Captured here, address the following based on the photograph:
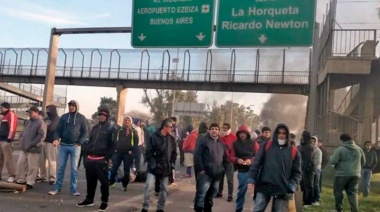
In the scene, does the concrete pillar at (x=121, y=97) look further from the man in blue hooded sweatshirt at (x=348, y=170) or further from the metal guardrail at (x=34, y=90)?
the man in blue hooded sweatshirt at (x=348, y=170)

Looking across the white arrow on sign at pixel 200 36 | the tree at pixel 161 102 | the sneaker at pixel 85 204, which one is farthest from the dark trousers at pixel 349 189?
the tree at pixel 161 102

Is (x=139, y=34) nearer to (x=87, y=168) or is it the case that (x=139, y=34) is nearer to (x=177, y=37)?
(x=177, y=37)

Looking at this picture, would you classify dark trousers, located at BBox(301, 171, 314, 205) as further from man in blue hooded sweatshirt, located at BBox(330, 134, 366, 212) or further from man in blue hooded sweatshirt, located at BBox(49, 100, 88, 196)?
man in blue hooded sweatshirt, located at BBox(49, 100, 88, 196)

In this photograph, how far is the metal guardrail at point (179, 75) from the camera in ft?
94.8

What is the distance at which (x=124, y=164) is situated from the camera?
10.5m

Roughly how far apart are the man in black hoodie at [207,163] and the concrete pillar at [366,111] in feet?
41.1

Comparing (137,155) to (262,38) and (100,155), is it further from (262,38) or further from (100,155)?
(262,38)

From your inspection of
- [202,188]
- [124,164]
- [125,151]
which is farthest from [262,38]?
[202,188]

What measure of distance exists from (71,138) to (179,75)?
2268 centimetres

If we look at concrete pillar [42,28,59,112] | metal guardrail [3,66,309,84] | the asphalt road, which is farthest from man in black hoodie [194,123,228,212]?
metal guardrail [3,66,309,84]

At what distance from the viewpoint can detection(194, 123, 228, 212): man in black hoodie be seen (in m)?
7.74

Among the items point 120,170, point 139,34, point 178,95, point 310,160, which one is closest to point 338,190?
point 310,160

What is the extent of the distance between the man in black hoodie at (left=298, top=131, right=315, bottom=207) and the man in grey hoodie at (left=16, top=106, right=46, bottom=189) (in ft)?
18.6

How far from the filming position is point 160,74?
32125 mm
